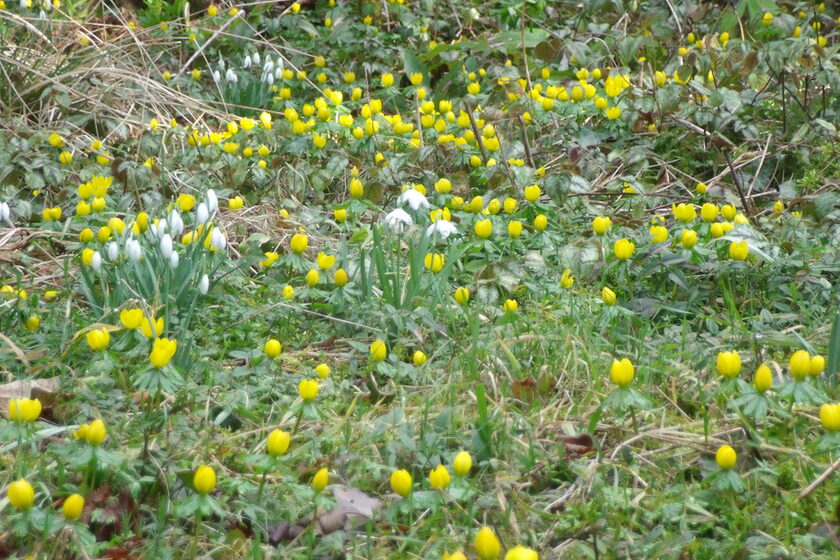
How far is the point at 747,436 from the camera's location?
2.22 metres

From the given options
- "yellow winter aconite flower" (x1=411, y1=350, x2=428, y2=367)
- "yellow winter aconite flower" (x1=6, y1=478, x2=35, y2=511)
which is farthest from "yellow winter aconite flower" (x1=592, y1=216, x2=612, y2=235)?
"yellow winter aconite flower" (x1=6, y1=478, x2=35, y2=511)

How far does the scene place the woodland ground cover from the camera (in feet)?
6.66

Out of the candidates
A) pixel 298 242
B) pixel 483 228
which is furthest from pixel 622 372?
pixel 298 242

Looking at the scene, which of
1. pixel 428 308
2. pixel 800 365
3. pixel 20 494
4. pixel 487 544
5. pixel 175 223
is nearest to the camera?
pixel 487 544

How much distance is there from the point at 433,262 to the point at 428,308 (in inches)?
5.9

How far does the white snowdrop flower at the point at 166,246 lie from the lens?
2.68m

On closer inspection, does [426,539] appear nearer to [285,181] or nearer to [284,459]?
[284,459]

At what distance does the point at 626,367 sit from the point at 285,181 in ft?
8.18

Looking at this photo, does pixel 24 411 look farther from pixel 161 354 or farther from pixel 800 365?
pixel 800 365

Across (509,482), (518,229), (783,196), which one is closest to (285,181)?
(518,229)

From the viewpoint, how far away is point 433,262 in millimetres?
2955

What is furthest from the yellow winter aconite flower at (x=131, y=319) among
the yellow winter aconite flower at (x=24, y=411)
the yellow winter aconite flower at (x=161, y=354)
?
the yellow winter aconite flower at (x=24, y=411)

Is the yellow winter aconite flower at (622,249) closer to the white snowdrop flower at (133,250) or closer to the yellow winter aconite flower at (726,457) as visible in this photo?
the yellow winter aconite flower at (726,457)

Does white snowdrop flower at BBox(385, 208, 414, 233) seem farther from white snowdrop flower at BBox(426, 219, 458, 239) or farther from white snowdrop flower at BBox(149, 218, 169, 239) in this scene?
white snowdrop flower at BBox(149, 218, 169, 239)
